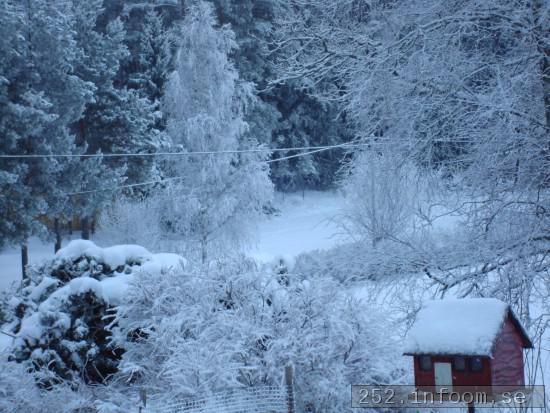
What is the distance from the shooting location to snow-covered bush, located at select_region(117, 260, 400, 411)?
571cm

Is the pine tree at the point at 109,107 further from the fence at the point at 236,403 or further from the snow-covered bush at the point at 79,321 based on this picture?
the fence at the point at 236,403

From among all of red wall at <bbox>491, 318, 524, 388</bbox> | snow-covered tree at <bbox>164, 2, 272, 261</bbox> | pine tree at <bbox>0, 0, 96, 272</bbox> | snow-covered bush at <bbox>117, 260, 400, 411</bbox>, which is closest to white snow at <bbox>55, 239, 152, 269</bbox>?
snow-covered bush at <bbox>117, 260, 400, 411</bbox>

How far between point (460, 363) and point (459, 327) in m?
0.23

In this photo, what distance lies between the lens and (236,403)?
532 centimetres

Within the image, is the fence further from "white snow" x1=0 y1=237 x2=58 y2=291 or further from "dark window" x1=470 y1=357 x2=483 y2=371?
"white snow" x1=0 y1=237 x2=58 y2=291

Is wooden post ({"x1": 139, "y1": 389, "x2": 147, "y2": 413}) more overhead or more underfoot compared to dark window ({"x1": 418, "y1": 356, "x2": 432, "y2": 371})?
more underfoot

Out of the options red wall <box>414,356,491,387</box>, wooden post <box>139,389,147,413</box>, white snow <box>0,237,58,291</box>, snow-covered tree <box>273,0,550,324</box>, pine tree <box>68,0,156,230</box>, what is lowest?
white snow <box>0,237,58,291</box>

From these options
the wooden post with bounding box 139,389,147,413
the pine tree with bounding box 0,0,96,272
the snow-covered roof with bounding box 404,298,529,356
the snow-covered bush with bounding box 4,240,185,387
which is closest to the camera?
the snow-covered roof with bounding box 404,298,529,356

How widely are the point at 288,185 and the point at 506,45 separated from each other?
101 feet

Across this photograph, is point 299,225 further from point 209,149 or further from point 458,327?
point 458,327

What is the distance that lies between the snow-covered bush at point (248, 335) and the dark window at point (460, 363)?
1885mm

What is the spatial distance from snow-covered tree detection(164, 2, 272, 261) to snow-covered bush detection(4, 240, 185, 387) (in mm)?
11924

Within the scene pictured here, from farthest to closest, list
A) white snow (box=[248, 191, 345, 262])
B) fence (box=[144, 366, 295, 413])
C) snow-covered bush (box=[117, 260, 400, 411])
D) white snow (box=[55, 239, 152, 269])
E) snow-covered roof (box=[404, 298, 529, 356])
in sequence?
white snow (box=[248, 191, 345, 262]) → white snow (box=[55, 239, 152, 269]) → snow-covered bush (box=[117, 260, 400, 411]) → fence (box=[144, 366, 295, 413]) → snow-covered roof (box=[404, 298, 529, 356])

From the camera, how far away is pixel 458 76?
19.0 feet
